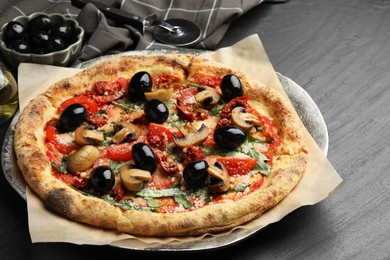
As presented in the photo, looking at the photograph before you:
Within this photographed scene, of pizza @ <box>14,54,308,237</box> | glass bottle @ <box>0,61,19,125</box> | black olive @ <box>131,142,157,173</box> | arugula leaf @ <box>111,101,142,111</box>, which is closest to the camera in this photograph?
pizza @ <box>14,54,308,237</box>

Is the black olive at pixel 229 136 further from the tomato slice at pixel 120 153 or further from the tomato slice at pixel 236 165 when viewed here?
the tomato slice at pixel 120 153

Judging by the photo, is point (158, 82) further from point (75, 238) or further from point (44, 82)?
point (75, 238)

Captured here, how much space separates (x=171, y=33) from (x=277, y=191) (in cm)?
232

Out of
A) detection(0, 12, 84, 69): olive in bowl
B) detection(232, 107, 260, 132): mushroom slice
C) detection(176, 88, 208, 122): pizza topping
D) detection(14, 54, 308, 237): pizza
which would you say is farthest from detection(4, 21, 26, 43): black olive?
detection(232, 107, 260, 132): mushroom slice

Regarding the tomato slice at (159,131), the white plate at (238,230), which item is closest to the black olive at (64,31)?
the white plate at (238,230)

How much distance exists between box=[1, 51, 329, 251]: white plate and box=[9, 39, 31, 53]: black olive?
470 millimetres

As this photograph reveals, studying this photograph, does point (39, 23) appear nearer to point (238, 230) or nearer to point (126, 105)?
point (126, 105)

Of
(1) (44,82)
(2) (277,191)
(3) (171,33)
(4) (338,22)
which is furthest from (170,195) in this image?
(4) (338,22)

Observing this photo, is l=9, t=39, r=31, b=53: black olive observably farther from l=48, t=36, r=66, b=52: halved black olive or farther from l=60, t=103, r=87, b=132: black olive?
l=60, t=103, r=87, b=132: black olive

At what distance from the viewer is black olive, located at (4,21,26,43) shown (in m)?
5.30

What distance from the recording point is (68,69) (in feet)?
16.6

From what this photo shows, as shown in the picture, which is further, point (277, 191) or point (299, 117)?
point (299, 117)

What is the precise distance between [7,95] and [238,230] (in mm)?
2062

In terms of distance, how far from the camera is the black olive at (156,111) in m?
4.48
